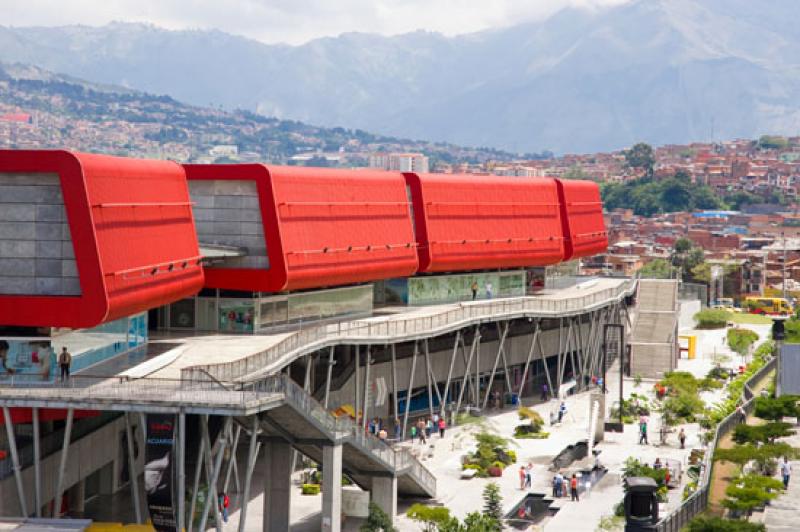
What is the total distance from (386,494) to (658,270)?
10993 centimetres

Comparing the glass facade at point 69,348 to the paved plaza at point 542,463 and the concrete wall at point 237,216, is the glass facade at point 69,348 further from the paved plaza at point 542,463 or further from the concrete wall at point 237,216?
the concrete wall at point 237,216

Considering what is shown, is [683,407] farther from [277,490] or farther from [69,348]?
[69,348]

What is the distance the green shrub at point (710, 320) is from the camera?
119 metres

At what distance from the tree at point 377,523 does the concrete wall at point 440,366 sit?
1340 cm

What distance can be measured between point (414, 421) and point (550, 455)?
878 centimetres

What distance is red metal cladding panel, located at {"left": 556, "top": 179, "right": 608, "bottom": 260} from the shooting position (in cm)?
8781

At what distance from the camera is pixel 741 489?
151 ft

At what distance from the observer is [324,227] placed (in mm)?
63062

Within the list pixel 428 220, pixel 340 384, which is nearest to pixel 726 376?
pixel 428 220

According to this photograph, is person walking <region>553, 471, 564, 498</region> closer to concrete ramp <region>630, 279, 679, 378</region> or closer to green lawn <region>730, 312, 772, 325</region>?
concrete ramp <region>630, 279, 679, 378</region>

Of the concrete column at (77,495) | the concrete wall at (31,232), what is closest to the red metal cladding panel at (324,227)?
the concrete column at (77,495)

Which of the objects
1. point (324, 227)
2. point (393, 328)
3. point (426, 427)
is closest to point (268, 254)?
point (324, 227)

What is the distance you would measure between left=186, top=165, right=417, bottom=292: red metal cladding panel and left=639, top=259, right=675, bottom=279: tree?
74185 mm

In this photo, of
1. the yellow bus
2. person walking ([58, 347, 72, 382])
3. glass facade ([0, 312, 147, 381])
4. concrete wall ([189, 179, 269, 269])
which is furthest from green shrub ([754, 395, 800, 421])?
the yellow bus
